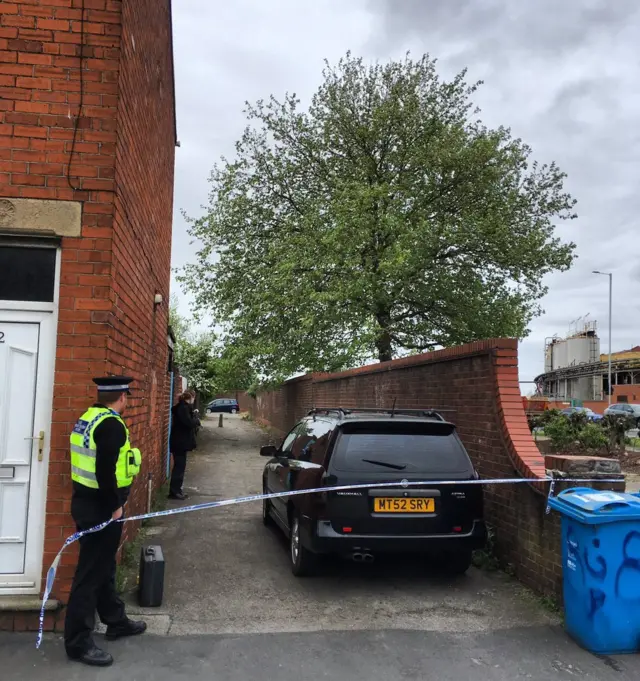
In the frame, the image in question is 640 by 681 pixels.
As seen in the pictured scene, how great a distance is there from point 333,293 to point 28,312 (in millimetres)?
12077

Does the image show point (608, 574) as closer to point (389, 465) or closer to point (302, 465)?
point (389, 465)

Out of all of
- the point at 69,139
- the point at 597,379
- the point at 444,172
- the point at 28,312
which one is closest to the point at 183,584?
the point at 28,312

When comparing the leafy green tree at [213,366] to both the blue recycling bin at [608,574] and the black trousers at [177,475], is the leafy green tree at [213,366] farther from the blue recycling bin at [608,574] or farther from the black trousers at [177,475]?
the blue recycling bin at [608,574]

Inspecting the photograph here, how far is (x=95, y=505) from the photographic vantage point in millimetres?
3818

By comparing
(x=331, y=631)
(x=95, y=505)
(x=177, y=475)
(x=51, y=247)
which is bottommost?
(x=331, y=631)

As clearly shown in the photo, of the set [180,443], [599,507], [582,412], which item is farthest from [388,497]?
[582,412]

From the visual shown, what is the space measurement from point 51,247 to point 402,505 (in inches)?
133

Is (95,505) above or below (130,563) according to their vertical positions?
above

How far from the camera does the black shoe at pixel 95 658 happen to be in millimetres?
3629

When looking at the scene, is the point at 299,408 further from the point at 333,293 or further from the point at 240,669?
the point at 240,669

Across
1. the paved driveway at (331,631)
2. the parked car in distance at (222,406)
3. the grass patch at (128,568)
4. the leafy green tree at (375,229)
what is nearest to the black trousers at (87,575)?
the paved driveway at (331,631)

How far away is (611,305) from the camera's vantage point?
38469mm

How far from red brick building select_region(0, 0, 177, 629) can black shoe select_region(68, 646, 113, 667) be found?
0.61 meters

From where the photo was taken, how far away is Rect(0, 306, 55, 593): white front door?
4254mm
